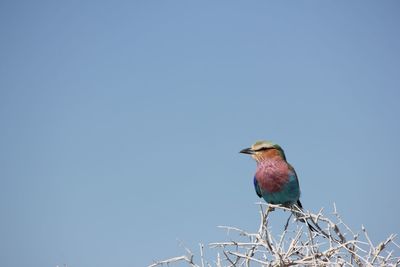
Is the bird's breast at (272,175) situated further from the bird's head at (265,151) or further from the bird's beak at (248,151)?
the bird's beak at (248,151)

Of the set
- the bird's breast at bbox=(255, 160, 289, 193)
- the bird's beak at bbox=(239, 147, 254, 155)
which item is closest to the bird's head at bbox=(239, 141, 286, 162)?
the bird's beak at bbox=(239, 147, 254, 155)

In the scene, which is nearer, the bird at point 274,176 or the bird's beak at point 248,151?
the bird at point 274,176

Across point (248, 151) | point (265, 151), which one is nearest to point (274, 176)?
point (265, 151)

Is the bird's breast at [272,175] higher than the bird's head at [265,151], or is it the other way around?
the bird's head at [265,151]

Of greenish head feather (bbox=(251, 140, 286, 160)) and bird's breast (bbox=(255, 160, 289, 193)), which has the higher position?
greenish head feather (bbox=(251, 140, 286, 160))

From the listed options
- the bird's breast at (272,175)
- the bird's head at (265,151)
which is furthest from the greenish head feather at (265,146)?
the bird's breast at (272,175)

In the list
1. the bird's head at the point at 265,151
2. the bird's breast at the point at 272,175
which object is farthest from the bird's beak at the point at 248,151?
the bird's breast at the point at 272,175

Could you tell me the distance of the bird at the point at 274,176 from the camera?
6.52m

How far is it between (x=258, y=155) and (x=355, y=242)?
3.38 m

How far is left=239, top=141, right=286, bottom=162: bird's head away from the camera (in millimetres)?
6859

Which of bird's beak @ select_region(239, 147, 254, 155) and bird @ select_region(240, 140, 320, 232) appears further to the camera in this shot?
bird's beak @ select_region(239, 147, 254, 155)

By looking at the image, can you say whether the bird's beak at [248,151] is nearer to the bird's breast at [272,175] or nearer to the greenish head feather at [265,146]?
the greenish head feather at [265,146]

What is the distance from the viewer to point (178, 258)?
11.7 ft

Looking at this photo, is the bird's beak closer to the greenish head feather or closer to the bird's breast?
the greenish head feather
